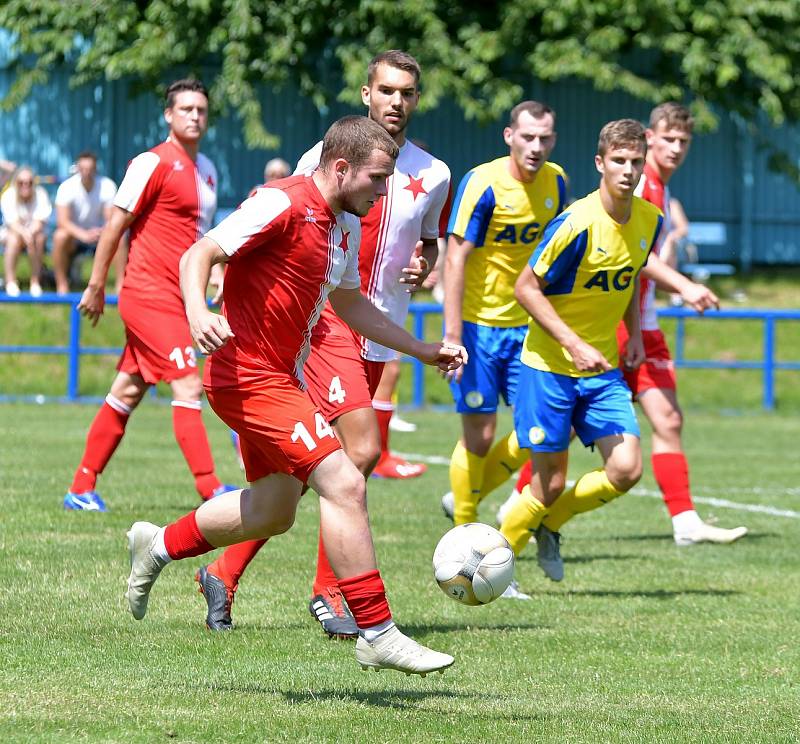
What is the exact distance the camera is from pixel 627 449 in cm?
748

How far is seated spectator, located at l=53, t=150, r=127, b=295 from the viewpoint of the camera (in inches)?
792

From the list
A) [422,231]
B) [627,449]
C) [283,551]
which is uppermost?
[422,231]

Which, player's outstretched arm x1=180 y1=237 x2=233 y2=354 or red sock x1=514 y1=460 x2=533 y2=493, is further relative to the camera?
red sock x1=514 y1=460 x2=533 y2=493

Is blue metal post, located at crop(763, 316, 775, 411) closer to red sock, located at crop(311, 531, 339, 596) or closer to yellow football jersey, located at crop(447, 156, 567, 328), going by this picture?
yellow football jersey, located at crop(447, 156, 567, 328)

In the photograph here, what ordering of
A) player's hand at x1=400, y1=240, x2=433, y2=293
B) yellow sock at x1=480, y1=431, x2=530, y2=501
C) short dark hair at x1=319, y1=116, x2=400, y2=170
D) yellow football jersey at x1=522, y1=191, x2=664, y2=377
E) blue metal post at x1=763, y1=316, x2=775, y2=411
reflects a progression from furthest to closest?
blue metal post at x1=763, y1=316, x2=775, y2=411 < yellow sock at x1=480, y1=431, x2=530, y2=501 < yellow football jersey at x1=522, y1=191, x2=664, y2=377 < player's hand at x1=400, y1=240, x2=433, y2=293 < short dark hair at x1=319, y1=116, x2=400, y2=170

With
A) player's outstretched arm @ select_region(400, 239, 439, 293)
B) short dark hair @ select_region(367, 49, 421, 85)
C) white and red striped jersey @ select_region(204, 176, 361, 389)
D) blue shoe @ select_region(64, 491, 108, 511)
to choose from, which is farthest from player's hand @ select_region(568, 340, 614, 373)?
blue shoe @ select_region(64, 491, 108, 511)

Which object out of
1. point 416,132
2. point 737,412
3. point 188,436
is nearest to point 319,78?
point 416,132

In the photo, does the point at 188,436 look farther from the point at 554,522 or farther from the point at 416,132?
the point at 416,132

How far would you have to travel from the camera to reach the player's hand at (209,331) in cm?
500

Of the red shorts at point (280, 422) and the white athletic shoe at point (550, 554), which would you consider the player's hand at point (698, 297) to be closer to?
the white athletic shoe at point (550, 554)

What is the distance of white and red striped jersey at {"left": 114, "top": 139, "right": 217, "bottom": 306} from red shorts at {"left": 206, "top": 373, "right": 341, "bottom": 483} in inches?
150

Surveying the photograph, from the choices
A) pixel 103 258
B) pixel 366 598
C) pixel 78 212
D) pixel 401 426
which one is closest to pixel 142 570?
pixel 366 598

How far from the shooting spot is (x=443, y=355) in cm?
575

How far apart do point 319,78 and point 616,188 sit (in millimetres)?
19800
